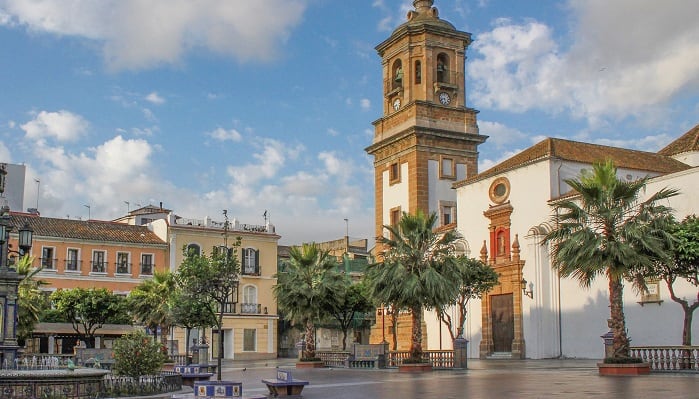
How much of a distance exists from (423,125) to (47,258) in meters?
26.2

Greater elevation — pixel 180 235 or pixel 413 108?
pixel 413 108

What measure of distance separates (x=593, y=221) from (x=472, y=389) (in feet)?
31.1

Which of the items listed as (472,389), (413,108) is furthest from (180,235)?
(472,389)

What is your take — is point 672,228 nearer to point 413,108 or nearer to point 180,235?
point 413,108

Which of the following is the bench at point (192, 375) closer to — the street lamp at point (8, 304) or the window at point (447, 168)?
the street lamp at point (8, 304)

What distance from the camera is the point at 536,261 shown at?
42.5 meters

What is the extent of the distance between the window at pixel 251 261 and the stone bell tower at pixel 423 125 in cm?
1154

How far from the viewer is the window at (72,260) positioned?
56.5 meters

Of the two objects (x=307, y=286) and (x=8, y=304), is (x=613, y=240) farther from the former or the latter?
(x=8, y=304)

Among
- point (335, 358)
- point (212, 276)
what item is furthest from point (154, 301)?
point (212, 276)

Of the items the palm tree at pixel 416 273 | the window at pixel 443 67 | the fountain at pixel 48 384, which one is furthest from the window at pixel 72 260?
the fountain at pixel 48 384

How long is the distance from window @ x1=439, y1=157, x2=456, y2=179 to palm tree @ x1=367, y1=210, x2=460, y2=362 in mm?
20758

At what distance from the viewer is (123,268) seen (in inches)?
2313

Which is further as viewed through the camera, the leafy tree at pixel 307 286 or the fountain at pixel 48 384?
the leafy tree at pixel 307 286
